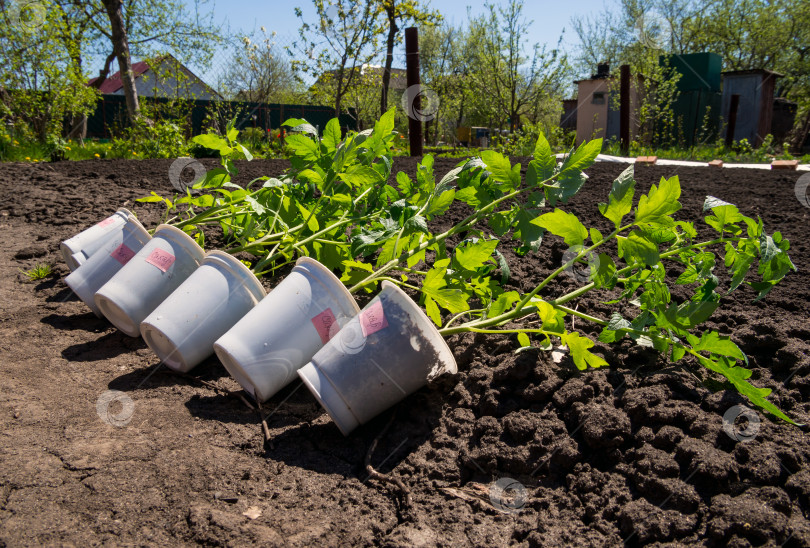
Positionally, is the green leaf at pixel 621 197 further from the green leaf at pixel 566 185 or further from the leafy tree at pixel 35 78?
the leafy tree at pixel 35 78

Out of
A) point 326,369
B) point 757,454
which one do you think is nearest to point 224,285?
point 326,369

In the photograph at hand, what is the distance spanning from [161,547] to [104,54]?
16.8m

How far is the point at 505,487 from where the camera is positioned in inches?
55.2

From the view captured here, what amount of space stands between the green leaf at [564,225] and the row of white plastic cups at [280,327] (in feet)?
1.45

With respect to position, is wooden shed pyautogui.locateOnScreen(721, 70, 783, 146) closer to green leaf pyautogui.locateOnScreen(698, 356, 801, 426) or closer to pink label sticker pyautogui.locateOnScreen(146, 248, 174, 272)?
green leaf pyautogui.locateOnScreen(698, 356, 801, 426)

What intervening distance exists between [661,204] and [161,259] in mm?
1805

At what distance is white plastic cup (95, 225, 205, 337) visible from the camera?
7.00ft

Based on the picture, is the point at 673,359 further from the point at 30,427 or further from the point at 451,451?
the point at 30,427

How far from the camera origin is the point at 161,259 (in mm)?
2160

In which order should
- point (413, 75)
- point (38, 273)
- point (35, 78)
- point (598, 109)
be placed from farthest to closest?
1. point (598, 109)
2. point (35, 78)
3. point (413, 75)
4. point (38, 273)

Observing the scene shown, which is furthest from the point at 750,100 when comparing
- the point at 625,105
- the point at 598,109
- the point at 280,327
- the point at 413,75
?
the point at 280,327

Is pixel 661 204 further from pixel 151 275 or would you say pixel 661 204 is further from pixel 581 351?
pixel 151 275

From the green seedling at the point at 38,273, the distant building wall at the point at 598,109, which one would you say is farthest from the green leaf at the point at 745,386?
the distant building wall at the point at 598,109

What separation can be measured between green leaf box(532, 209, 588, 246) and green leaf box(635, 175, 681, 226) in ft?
0.61
